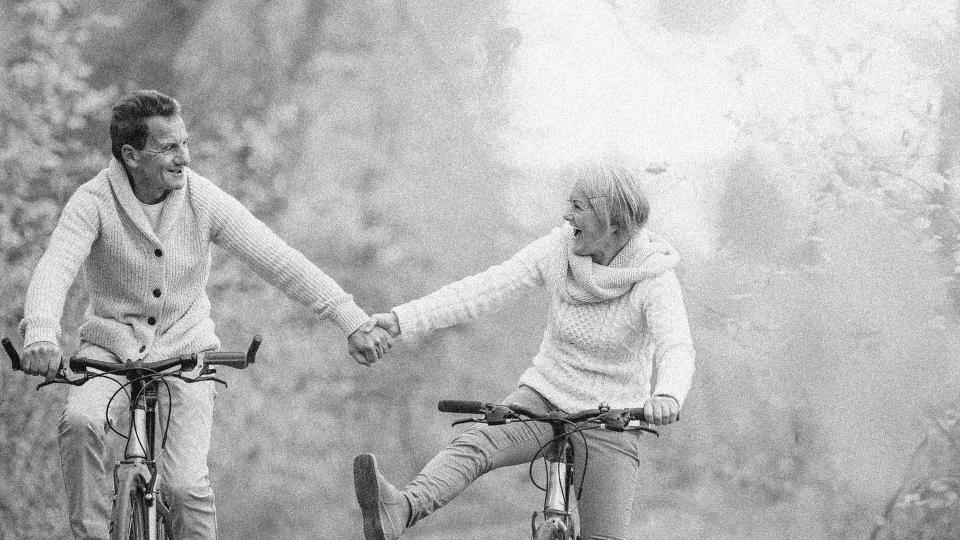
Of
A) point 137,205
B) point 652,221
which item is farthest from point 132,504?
point 652,221

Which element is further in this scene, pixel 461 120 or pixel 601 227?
pixel 461 120

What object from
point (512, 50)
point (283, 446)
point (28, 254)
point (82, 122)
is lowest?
point (283, 446)

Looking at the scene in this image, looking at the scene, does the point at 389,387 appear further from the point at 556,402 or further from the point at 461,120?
the point at 556,402

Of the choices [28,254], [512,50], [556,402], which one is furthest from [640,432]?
[28,254]

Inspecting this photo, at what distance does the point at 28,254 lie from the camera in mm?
5398

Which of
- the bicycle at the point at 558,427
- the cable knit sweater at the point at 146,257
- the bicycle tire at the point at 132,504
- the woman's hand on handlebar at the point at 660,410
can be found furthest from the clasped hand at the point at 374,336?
the woman's hand on handlebar at the point at 660,410

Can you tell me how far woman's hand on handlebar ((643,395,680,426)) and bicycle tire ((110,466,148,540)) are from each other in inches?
52.5

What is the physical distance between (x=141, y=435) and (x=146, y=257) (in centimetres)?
57

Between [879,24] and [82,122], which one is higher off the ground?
[879,24]

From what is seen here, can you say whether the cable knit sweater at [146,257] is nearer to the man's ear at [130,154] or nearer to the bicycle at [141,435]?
the man's ear at [130,154]

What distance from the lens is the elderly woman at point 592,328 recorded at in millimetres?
3576

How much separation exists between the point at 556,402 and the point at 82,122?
9.06 feet

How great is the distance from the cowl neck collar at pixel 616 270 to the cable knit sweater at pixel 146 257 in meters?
0.85

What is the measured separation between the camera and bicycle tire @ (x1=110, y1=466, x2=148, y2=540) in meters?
3.30
